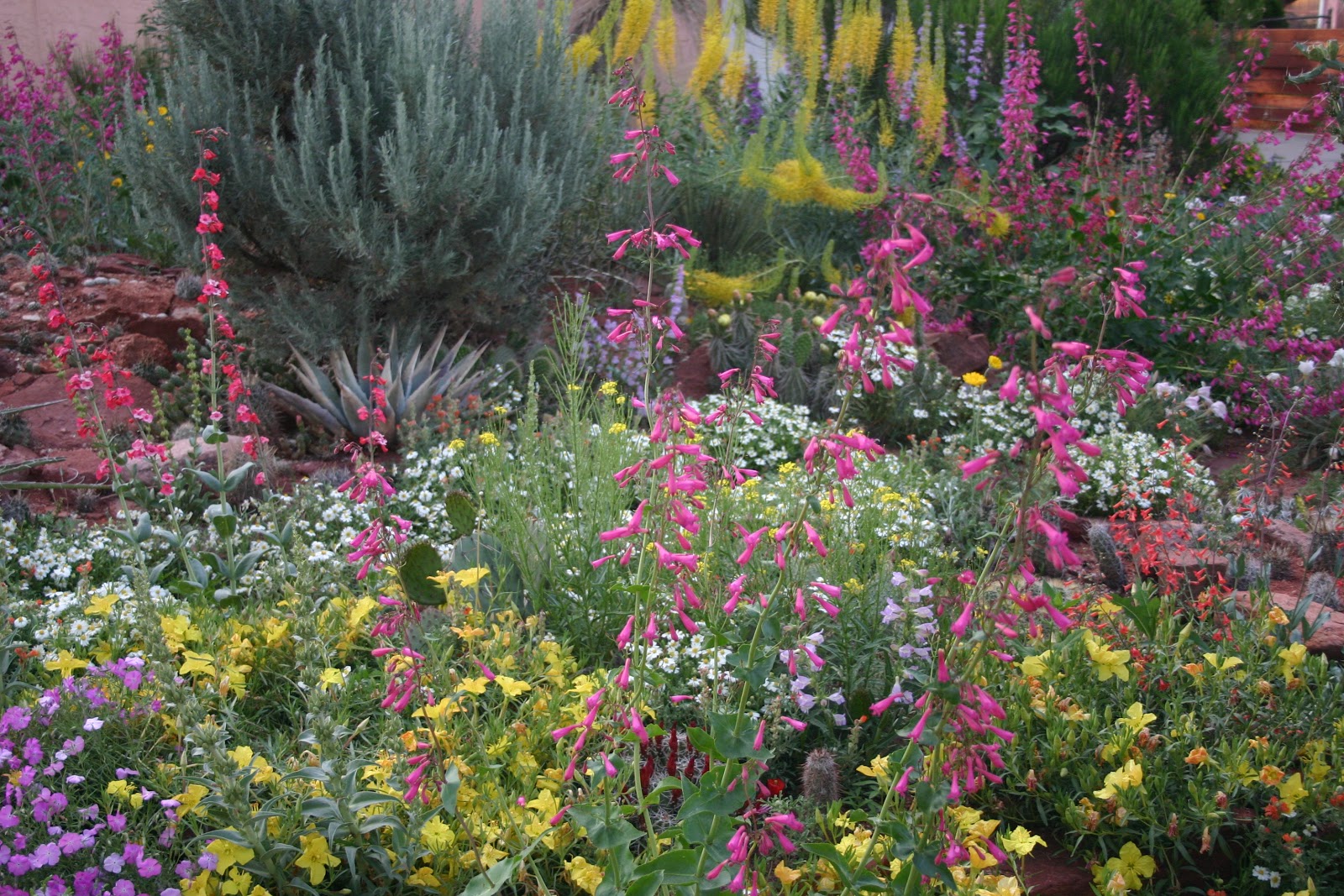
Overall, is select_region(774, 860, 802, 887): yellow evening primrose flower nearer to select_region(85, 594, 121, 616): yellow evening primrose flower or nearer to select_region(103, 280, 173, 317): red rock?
select_region(85, 594, 121, 616): yellow evening primrose flower

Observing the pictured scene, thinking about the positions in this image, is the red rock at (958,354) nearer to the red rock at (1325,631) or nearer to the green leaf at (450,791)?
the red rock at (1325,631)

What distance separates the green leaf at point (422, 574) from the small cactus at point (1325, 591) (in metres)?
2.60

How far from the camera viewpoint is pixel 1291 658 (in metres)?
2.47

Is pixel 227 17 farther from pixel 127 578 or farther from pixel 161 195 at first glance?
pixel 127 578

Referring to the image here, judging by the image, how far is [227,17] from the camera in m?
5.22

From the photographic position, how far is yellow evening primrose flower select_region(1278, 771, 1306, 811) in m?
2.21

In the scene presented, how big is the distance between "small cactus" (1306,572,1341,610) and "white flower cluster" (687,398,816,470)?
2118 mm

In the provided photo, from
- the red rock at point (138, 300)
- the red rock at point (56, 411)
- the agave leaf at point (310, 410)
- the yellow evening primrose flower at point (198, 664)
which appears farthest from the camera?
the red rock at point (138, 300)

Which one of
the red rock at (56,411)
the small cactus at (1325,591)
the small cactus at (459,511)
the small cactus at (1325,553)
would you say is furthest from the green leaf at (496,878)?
the red rock at (56,411)

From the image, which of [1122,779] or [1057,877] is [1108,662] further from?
[1057,877]

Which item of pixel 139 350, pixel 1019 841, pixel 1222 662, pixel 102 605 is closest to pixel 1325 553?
pixel 1222 662

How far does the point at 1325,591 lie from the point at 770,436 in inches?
97.8

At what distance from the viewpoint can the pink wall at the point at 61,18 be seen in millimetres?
8352

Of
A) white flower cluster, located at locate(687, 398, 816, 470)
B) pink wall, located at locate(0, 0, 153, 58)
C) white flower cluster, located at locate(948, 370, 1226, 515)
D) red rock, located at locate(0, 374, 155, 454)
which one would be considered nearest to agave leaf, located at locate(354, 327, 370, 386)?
red rock, located at locate(0, 374, 155, 454)
